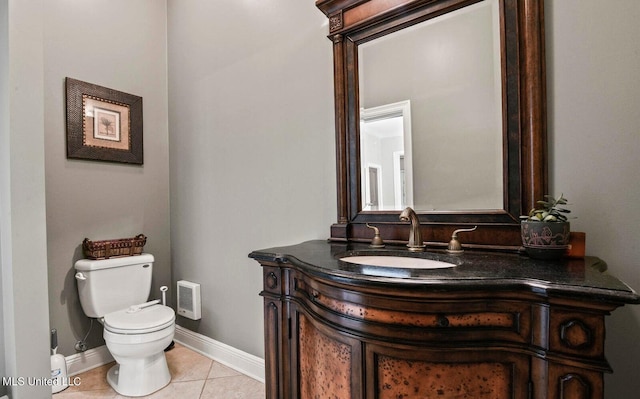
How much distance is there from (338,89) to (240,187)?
948mm

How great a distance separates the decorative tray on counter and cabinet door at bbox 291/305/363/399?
1630 millimetres

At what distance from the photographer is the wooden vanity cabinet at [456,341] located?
2.18 feet

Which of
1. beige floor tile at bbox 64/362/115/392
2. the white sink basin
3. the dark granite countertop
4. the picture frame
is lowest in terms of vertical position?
beige floor tile at bbox 64/362/115/392

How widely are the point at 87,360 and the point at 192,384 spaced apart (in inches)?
32.7

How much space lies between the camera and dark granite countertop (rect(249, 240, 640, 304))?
2.14ft

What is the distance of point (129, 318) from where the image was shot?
187cm

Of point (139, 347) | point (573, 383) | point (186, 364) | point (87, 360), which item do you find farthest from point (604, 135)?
point (87, 360)

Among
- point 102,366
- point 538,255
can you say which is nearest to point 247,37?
point 538,255

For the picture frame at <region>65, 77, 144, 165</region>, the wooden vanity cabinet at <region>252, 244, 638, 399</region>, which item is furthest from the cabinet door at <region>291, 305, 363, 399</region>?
the picture frame at <region>65, 77, 144, 165</region>

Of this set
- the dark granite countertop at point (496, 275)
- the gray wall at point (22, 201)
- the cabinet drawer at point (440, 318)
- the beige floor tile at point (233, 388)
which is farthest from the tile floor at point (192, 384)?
the cabinet drawer at point (440, 318)

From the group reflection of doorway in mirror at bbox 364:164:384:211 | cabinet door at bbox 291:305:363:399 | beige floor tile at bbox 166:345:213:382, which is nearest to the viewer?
cabinet door at bbox 291:305:363:399

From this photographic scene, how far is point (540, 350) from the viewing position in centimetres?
71

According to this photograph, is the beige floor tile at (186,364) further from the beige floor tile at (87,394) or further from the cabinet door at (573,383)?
the cabinet door at (573,383)

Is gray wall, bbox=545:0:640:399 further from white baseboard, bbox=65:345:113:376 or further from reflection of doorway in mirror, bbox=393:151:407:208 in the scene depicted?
white baseboard, bbox=65:345:113:376
